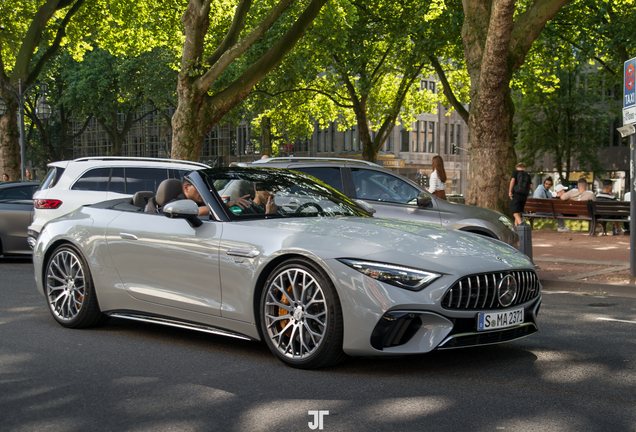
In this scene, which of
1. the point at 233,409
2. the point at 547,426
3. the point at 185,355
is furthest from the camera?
the point at 185,355

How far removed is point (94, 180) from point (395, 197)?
4782mm

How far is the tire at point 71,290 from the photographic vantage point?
21.3ft

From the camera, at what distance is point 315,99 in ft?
141

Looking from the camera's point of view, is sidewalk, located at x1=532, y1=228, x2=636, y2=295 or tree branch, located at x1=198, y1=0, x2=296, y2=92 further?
tree branch, located at x1=198, y1=0, x2=296, y2=92

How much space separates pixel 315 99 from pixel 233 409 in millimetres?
39708

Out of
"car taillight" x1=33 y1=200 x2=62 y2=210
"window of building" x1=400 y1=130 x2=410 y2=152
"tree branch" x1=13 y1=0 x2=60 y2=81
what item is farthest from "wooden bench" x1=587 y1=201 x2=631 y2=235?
"window of building" x1=400 y1=130 x2=410 y2=152

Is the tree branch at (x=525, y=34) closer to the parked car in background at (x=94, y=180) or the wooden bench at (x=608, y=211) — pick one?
the parked car in background at (x=94, y=180)

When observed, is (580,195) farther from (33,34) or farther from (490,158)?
(33,34)

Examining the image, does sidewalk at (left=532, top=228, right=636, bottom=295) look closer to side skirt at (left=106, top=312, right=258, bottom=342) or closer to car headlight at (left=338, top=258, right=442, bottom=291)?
car headlight at (left=338, top=258, right=442, bottom=291)

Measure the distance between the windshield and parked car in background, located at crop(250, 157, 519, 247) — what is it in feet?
13.1

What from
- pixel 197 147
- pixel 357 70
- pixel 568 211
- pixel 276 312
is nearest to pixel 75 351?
pixel 276 312

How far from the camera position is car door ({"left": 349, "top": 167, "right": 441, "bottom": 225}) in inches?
411

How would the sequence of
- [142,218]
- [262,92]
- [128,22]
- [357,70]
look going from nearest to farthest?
[142,218]
[128,22]
[357,70]
[262,92]

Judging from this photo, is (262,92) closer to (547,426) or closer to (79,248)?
(79,248)
